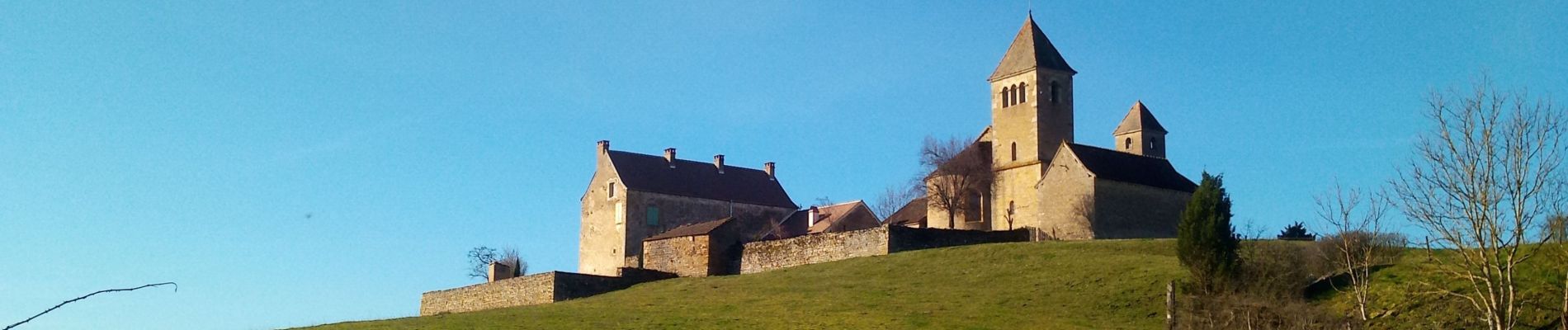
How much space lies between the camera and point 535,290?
56750 mm

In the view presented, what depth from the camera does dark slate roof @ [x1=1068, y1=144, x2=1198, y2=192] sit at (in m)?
60.9

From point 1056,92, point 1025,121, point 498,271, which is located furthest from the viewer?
point 498,271

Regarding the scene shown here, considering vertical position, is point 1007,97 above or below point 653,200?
above

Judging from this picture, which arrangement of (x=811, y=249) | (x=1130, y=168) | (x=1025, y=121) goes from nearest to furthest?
1. (x=811, y=249)
2. (x=1130, y=168)
3. (x=1025, y=121)

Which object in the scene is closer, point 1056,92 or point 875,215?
point 1056,92

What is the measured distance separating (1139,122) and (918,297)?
1486 inches

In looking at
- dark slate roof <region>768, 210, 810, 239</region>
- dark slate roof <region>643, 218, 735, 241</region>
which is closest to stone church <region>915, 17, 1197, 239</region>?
dark slate roof <region>768, 210, 810, 239</region>

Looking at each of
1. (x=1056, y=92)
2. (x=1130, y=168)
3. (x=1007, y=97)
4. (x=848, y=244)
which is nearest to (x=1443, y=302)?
(x=848, y=244)

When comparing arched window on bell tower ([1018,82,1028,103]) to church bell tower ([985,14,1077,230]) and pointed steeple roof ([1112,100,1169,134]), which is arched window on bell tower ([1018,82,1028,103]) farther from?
pointed steeple roof ([1112,100,1169,134])

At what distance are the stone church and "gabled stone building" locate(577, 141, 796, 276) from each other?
392 inches

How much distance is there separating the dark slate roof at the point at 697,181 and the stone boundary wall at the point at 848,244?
1561 cm

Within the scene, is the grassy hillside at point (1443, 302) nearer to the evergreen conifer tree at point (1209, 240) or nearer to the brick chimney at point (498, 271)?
the evergreen conifer tree at point (1209, 240)

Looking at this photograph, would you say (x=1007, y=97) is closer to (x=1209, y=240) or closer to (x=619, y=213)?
(x=619, y=213)

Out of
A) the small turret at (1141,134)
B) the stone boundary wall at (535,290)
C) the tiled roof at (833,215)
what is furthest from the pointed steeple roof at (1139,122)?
the stone boundary wall at (535,290)
